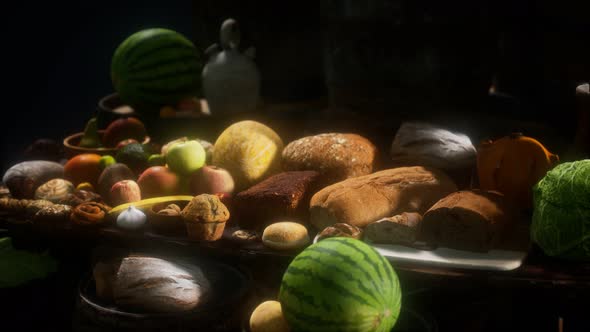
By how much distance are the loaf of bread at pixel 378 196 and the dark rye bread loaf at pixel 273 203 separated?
0.21ft

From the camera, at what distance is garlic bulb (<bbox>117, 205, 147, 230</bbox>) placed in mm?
2564

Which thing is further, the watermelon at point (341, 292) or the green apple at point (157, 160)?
the green apple at point (157, 160)

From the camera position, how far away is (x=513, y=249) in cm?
231

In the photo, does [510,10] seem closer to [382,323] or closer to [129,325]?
[382,323]

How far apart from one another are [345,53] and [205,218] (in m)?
1.00

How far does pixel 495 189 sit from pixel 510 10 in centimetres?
127

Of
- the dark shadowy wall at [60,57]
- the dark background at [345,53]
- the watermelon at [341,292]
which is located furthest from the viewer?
the dark shadowy wall at [60,57]

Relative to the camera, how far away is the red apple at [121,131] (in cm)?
328

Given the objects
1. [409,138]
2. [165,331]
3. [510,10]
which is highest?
[510,10]

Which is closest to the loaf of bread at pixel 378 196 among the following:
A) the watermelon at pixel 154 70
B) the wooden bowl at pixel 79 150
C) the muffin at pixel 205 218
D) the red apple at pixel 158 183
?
the muffin at pixel 205 218

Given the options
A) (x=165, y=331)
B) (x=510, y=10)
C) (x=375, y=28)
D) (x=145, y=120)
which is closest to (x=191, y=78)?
(x=145, y=120)

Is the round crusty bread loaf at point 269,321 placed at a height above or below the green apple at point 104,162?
below

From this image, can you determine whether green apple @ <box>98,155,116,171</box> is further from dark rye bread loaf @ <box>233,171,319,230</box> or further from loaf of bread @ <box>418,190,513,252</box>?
loaf of bread @ <box>418,190,513,252</box>

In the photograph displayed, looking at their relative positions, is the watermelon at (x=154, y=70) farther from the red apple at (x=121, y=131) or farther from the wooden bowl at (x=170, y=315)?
the wooden bowl at (x=170, y=315)
